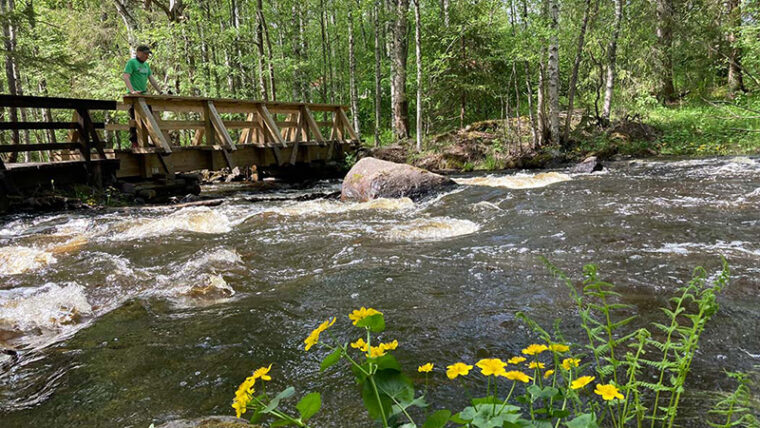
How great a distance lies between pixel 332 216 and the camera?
25.7ft

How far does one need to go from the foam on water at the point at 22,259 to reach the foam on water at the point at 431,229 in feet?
13.4

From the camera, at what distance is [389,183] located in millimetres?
9555

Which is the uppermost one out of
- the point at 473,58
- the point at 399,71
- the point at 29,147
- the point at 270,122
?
the point at 473,58

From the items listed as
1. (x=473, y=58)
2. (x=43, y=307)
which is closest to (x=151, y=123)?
(x=43, y=307)

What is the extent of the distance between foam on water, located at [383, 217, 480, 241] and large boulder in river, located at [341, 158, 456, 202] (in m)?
2.53

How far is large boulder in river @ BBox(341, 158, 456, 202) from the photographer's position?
945 cm

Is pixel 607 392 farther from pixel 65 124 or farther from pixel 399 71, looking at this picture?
pixel 399 71

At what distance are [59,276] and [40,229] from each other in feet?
9.35

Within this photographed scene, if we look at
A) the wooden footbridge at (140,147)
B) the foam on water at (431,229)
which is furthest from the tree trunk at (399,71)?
the foam on water at (431,229)

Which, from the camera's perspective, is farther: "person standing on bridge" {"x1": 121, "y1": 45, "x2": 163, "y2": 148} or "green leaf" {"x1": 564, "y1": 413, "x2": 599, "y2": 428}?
"person standing on bridge" {"x1": 121, "y1": 45, "x2": 163, "y2": 148}

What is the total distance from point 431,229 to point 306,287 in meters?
2.64

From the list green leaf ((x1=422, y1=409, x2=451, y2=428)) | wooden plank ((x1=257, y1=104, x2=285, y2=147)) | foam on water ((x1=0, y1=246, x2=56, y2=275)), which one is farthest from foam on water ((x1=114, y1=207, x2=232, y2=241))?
green leaf ((x1=422, y1=409, x2=451, y2=428))

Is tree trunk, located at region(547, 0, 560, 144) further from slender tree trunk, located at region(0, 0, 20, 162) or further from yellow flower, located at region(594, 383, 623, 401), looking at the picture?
slender tree trunk, located at region(0, 0, 20, 162)

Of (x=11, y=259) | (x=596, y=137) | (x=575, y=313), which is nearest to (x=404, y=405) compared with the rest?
(x=575, y=313)
